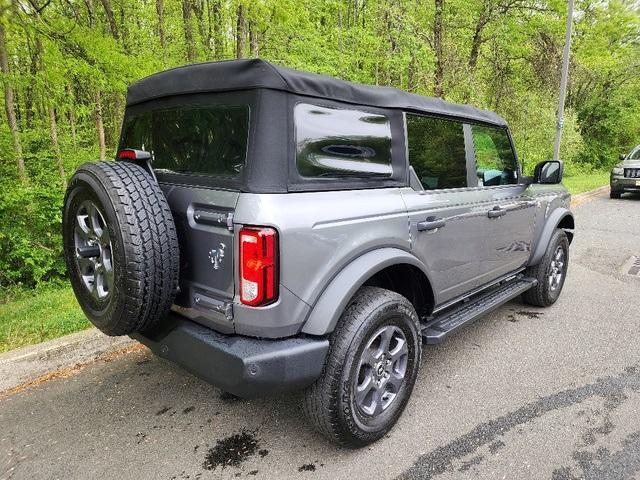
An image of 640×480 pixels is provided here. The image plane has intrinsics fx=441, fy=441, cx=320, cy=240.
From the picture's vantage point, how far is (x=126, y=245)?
2.03 meters

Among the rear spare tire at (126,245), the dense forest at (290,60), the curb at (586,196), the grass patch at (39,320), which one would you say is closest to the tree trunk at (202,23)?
the dense forest at (290,60)

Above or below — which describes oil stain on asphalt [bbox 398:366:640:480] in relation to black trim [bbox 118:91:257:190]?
below

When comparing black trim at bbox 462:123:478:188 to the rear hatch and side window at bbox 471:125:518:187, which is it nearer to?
side window at bbox 471:125:518:187

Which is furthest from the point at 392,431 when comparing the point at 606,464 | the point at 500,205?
the point at 500,205

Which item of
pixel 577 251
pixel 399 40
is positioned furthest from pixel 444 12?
pixel 577 251

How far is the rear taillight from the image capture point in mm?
1957

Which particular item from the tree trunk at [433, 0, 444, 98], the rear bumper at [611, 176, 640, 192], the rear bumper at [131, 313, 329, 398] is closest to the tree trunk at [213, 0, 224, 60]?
A: the tree trunk at [433, 0, 444, 98]

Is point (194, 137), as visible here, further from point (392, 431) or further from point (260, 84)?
point (392, 431)

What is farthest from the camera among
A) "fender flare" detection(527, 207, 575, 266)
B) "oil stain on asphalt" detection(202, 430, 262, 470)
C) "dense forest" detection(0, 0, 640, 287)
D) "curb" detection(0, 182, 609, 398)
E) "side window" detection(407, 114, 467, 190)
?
"dense forest" detection(0, 0, 640, 287)

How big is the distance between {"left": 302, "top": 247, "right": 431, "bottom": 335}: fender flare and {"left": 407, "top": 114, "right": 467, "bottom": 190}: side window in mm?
814

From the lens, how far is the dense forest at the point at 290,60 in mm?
6180

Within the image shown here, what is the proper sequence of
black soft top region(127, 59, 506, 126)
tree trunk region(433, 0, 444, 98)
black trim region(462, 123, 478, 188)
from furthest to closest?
1. tree trunk region(433, 0, 444, 98)
2. black trim region(462, 123, 478, 188)
3. black soft top region(127, 59, 506, 126)

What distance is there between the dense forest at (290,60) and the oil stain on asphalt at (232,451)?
13.5 feet

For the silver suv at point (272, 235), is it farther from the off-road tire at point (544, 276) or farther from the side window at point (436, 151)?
the off-road tire at point (544, 276)
